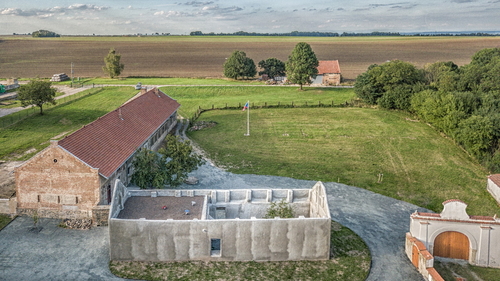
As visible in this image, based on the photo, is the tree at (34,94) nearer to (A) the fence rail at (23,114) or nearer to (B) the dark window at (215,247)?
(A) the fence rail at (23,114)

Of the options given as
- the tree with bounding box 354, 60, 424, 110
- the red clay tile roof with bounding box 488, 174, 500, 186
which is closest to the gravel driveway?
the red clay tile roof with bounding box 488, 174, 500, 186

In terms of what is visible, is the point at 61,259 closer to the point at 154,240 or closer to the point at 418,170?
the point at 154,240

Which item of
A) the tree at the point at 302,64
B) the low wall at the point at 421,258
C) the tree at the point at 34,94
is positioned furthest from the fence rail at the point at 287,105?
the low wall at the point at 421,258

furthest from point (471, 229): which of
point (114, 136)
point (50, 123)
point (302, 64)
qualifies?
point (302, 64)

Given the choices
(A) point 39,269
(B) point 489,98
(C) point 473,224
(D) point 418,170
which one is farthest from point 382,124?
(A) point 39,269

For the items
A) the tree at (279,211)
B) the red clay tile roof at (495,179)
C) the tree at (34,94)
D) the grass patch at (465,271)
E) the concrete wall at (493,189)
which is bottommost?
the grass patch at (465,271)
